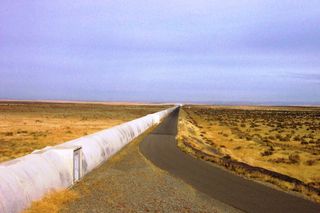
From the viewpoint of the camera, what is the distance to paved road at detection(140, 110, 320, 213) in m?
9.35

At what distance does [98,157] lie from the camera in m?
14.6

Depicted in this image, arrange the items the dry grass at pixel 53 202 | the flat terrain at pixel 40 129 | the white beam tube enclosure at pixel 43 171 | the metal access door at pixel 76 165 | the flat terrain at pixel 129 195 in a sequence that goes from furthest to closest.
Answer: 1. the flat terrain at pixel 40 129
2. the metal access door at pixel 76 165
3. the flat terrain at pixel 129 195
4. the dry grass at pixel 53 202
5. the white beam tube enclosure at pixel 43 171

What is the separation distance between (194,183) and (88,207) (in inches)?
160

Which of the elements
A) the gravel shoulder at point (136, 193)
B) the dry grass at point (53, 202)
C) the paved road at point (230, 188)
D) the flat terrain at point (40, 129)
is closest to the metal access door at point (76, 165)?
the gravel shoulder at point (136, 193)

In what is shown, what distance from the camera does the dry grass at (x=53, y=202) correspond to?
8.20 meters

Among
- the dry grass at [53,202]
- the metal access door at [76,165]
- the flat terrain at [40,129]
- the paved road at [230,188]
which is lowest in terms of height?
the flat terrain at [40,129]

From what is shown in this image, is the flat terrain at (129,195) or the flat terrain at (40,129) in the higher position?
the flat terrain at (129,195)

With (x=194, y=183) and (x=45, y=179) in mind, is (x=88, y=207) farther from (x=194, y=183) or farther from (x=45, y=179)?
(x=194, y=183)

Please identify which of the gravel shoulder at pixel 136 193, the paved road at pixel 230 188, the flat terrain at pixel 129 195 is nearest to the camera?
the flat terrain at pixel 129 195

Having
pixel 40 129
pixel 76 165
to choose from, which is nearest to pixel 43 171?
pixel 76 165

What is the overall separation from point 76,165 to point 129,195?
2248 mm

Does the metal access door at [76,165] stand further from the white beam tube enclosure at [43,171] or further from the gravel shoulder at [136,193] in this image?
the gravel shoulder at [136,193]

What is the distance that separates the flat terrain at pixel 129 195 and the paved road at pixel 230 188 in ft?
1.71

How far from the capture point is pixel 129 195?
10.2 metres
